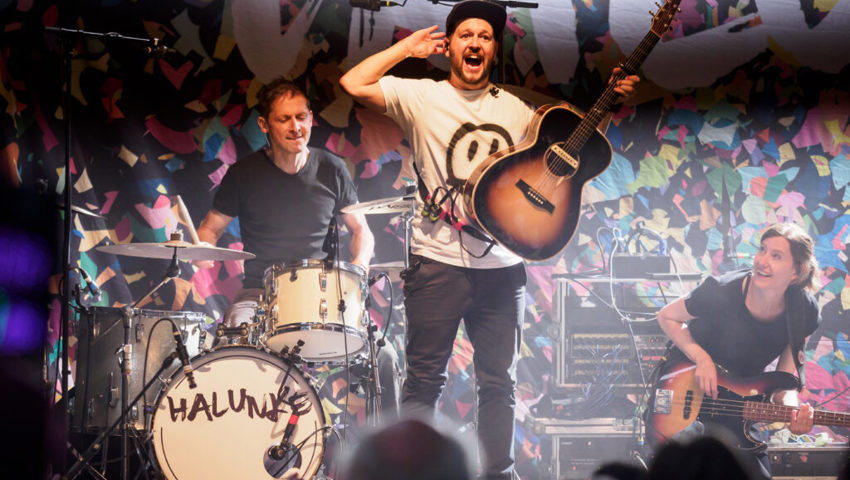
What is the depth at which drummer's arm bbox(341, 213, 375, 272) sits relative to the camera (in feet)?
14.6

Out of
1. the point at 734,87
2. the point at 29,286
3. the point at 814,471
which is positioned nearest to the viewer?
the point at 29,286

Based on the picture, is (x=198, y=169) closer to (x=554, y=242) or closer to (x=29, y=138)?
(x=29, y=138)

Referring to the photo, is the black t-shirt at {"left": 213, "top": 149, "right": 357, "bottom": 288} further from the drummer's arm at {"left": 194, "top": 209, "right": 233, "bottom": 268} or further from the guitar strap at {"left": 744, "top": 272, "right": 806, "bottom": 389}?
the guitar strap at {"left": 744, "top": 272, "right": 806, "bottom": 389}

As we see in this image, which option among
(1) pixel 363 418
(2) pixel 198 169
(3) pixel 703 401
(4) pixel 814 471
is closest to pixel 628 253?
(3) pixel 703 401

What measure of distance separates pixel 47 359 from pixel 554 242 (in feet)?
8.20

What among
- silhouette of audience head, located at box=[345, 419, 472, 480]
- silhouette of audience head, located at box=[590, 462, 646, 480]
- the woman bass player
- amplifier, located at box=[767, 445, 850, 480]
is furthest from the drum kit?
silhouette of audience head, located at box=[590, 462, 646, 480]

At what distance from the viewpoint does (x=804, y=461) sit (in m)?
4.18

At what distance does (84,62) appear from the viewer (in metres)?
4.39

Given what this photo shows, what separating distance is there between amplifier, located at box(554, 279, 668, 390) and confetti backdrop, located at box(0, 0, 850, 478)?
100mm

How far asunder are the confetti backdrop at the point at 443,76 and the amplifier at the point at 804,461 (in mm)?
488

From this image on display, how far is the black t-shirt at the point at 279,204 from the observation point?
4.40 metres

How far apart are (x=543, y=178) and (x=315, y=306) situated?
116 cm

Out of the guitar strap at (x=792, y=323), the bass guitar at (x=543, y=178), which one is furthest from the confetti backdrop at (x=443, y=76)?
the bass guitar at (x=543, y=178)

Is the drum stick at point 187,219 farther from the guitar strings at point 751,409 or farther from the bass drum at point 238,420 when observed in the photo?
the guitar strings at point 751,409
